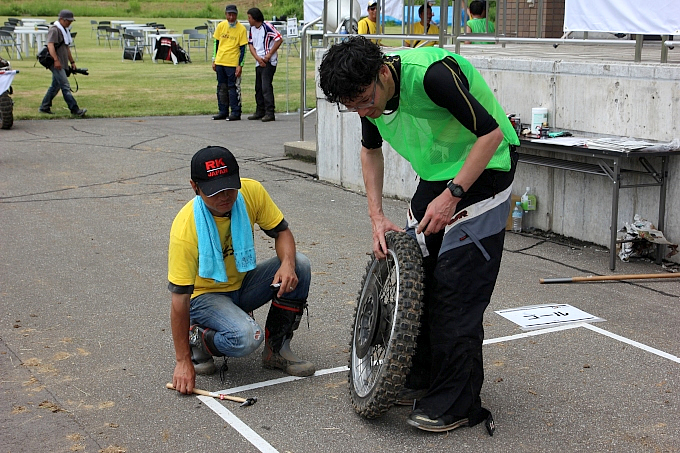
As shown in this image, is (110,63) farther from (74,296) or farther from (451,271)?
(451,271)

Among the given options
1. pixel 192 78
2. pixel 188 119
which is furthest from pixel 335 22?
pixel 192 78

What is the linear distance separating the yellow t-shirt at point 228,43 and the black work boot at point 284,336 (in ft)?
39.9

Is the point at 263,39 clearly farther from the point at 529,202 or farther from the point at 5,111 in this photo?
the point at 529,202

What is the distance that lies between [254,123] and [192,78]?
10290 millimetres

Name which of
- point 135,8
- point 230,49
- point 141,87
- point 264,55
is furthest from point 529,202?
point 135,8

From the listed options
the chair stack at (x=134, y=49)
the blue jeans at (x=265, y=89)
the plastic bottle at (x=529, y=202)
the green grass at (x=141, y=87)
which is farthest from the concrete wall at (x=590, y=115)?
the chair stack at (x=134, y=49)

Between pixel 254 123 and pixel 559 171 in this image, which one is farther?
pixel 254 123

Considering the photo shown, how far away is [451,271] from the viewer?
3898 millimetres

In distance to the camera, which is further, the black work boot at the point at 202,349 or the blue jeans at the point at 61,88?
the blue jeans at the point at 61,88

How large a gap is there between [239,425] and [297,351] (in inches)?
41.7

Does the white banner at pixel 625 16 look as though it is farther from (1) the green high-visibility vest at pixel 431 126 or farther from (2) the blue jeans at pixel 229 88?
(2) the blue jeans at pixel 229 88

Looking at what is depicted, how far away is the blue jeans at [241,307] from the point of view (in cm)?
451

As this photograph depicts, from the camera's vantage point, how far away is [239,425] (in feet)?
13.6

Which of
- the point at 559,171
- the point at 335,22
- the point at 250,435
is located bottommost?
the point at 250,435
